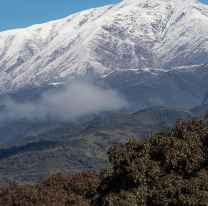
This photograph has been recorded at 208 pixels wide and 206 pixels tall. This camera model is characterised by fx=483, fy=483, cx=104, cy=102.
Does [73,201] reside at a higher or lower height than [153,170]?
lower

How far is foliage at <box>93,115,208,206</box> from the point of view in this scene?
73.0 meters

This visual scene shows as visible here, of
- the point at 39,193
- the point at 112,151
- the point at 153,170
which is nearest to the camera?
the point at 153,170

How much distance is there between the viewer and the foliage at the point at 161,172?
240 ft

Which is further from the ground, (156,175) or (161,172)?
(161,172)

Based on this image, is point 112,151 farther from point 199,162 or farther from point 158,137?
point 199,162

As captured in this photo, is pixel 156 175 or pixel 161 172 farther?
pixel 161 172

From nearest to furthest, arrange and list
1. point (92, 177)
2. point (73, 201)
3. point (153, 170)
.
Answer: point (153, 170) < point (73, 201) < point (92, 177)

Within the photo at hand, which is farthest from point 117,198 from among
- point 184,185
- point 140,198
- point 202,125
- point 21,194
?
point 21,194

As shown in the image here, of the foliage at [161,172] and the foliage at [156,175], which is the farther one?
the foliage at [156,175]

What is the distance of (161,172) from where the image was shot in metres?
80.4

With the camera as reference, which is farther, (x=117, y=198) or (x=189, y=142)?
(x=189, y=142)

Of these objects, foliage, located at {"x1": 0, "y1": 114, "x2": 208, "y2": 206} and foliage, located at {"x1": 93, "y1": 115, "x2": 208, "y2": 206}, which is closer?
foliage, located at {"x1": 93, "y1": 115, "x2": 208, "y2": 206}

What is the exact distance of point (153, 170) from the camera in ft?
258

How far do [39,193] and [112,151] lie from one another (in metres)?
22.4
